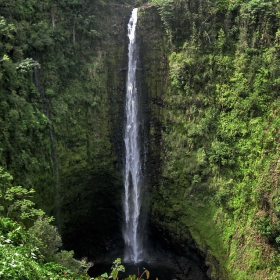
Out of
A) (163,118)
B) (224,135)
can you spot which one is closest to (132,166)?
(163,118)

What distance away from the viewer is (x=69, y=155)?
21344 millimetres

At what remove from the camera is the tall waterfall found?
→ 23.6 meters

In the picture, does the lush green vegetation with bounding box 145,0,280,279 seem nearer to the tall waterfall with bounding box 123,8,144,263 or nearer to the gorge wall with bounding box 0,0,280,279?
the gorge wall with bounding box 0,0,280,279

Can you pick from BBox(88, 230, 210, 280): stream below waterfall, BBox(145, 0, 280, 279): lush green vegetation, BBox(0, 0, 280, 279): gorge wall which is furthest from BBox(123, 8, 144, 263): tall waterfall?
BBox(145, 0, 280, 279): lush green vegetation

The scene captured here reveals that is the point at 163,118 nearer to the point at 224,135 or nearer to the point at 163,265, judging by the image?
the point at 224,135

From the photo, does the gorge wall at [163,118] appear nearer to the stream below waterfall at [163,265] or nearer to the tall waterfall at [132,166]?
the tall waterfall at [132,166]

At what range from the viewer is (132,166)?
23.6m

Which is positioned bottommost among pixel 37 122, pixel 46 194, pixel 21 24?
pixel 46 194

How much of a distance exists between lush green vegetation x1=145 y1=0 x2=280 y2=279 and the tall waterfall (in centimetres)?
170

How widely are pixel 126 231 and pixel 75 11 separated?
17.4 metres

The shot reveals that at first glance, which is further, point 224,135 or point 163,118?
point 163,118

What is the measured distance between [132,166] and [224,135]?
24.8 feet

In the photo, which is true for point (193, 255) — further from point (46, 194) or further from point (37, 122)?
point (37, 122)

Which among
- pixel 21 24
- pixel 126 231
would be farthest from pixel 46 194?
pixel 21 24
